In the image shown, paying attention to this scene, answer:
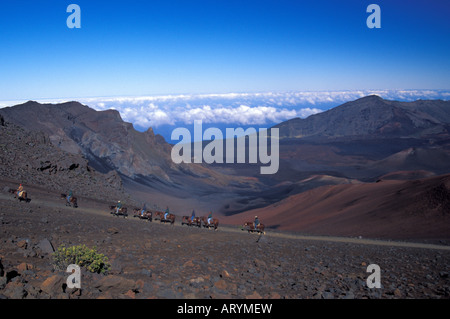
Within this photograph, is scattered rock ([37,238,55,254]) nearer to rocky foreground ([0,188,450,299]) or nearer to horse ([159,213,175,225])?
rocky foreground ([0,188,450,299])

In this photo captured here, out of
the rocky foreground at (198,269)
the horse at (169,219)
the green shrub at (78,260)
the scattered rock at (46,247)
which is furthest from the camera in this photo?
the horse at (169,219)

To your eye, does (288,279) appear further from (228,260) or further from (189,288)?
(189,288)

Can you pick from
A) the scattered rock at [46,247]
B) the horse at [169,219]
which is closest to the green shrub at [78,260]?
the scattered rock at [46,247]

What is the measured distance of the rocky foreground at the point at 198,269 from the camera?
6.69m

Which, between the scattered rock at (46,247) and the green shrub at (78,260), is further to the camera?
the scattered rock at (46,247)

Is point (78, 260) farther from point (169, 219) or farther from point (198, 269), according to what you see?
point (169, 219)

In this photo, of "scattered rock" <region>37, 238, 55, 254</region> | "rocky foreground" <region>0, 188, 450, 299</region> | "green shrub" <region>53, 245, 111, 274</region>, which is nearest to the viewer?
"rocky foreground" <region>0, 188, 450, 299</region>

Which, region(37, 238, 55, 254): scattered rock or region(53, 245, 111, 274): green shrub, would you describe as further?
region(37, 238, 55, 254): scattered rock

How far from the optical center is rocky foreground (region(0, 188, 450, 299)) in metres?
6.69

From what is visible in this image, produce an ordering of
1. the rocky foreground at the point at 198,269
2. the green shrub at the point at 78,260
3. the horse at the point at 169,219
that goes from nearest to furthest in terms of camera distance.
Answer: the rocky foreground at the point at 198,269
the green shrub at the point at 78,260
the horse at the point at 169,219

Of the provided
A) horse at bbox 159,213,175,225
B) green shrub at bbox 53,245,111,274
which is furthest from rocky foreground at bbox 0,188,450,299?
horse at bbox 159,213,175,225

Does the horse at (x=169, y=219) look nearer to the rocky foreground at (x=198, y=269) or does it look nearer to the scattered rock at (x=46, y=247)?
the rocky foreground at (x=198, y=269)

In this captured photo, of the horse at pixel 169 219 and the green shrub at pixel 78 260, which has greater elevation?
the green shrub at pixel 78 260

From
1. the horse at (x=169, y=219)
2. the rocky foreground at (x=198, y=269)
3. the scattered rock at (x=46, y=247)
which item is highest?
the scattered rock at (x=46, y=247)
